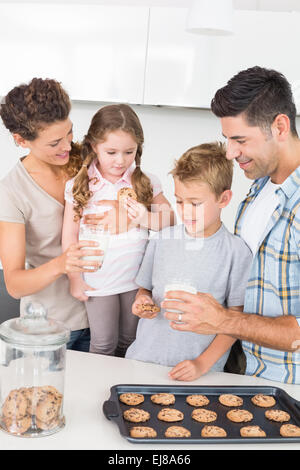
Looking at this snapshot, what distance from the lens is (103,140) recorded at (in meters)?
1.72

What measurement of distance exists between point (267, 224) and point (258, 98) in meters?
0.32

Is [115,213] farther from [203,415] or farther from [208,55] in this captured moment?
[208,55]

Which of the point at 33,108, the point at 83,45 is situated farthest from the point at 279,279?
the point at 83,45

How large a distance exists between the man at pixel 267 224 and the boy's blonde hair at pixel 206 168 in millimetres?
61

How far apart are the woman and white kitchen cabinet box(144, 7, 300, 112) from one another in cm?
113

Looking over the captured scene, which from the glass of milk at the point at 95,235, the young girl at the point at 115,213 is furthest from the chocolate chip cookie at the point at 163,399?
the young girl at the point at 115,213

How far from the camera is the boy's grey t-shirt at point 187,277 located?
5.00 feet

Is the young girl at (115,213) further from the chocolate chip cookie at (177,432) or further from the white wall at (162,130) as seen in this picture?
the white wall at (162,130)

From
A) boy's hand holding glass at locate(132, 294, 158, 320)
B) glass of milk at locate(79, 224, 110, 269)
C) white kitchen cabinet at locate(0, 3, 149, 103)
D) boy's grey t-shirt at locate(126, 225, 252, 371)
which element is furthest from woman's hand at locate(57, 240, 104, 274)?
white kitchen cabinet at locate(0, 3, 149, 103)

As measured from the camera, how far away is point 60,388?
1136 millimetres

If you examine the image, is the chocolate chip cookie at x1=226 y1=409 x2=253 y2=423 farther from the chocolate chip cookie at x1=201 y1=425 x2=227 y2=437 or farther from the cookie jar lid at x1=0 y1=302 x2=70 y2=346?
the cookie jar lid at x1=0 y1=302 x2=70 y2=346

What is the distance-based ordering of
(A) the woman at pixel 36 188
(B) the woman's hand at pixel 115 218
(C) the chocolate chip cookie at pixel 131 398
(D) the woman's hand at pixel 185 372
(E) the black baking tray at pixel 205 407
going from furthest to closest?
1. (B) the woman's hand at pixel 115 218
2. (A) the woman at pixel 36 188
3. (D) the woman's hand at pixel 185 372
4. (C) the chocolate chip cookie at pixel 131 398
5. (E) the black baking tray at pixel 205 407

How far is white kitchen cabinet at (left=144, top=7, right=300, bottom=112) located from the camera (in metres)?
2.74
